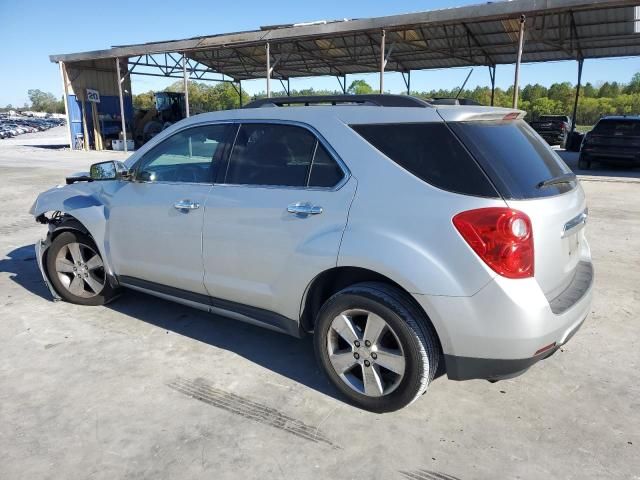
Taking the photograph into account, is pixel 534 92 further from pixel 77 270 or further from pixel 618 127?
pixel 77 270

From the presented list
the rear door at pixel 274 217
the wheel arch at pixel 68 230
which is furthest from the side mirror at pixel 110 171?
the rear door at pixel 274 217

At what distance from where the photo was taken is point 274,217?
3.04m

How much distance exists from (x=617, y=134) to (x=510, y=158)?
14735 millimetres

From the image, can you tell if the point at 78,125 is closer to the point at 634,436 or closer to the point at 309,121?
the point at 309,121

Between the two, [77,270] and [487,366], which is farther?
[77,270]

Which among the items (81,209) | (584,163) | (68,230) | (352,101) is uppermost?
(352,101)

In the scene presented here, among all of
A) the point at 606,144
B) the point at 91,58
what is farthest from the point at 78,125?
the point at 606,144

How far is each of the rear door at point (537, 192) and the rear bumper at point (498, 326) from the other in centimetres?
13

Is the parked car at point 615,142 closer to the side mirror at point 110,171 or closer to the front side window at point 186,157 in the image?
the front side window at point 186,157

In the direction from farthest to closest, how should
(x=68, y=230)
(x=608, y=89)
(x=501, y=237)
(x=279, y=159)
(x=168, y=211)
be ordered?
(x=608, y=89) → (x=68, y=230) → (x=168, y=211) → (x=279, y=159) → (x=501, y=237)

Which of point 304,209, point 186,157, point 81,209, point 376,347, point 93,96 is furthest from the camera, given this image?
point 93,96

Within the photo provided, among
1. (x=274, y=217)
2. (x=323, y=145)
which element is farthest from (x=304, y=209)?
(x=323, y=145)

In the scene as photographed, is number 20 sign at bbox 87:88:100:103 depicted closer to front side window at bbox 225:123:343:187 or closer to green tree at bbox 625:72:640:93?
front side window at bbox 225:123:343:187

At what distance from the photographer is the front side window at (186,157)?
3.53 meters
